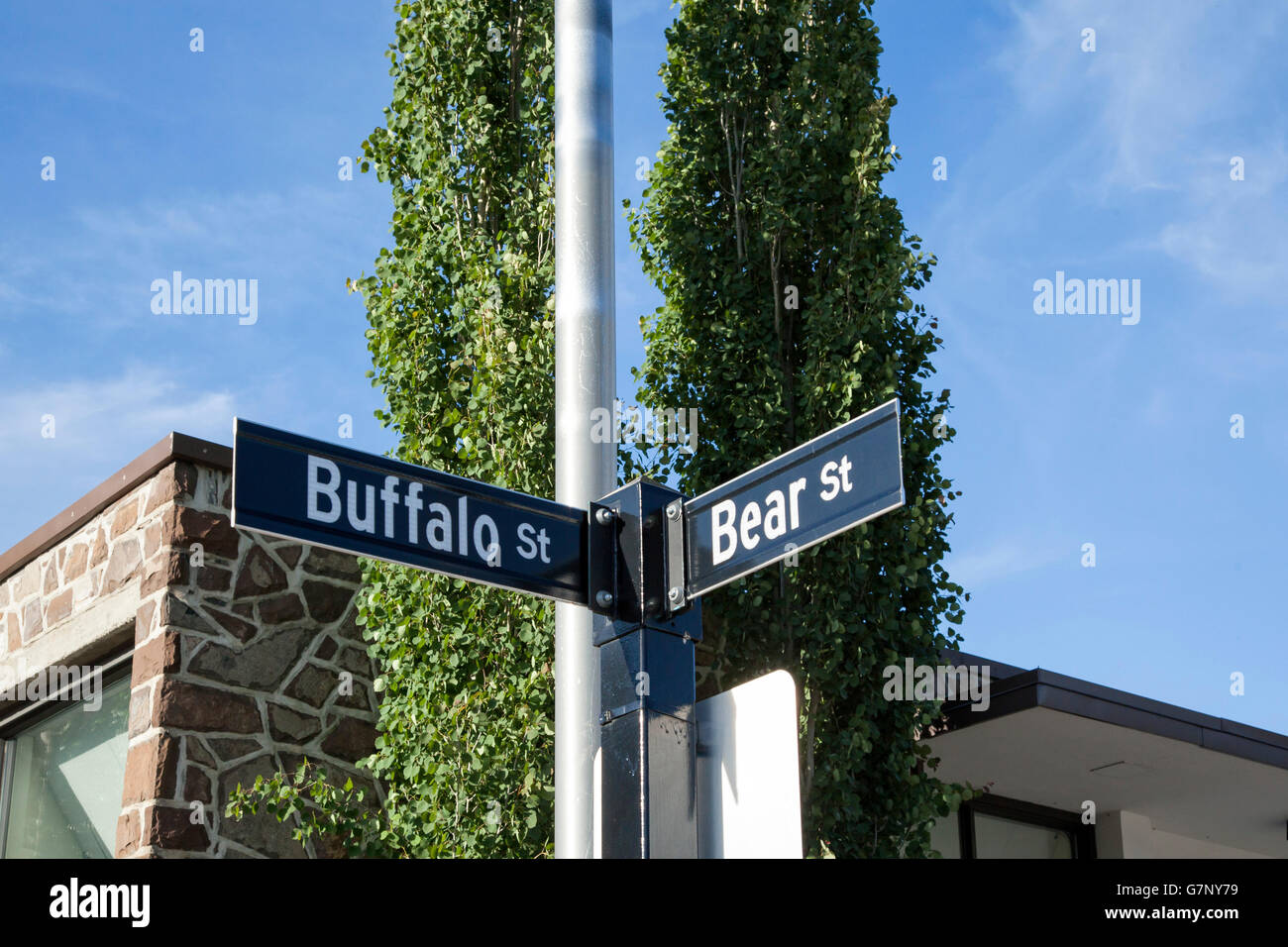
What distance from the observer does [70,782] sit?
28.5 ft

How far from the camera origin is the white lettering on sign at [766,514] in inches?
151

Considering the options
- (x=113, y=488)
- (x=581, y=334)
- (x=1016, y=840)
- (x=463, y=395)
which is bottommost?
(x=1016, y=840)

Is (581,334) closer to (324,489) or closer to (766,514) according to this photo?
(766,514)

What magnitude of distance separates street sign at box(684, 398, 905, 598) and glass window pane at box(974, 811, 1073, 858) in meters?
9.22

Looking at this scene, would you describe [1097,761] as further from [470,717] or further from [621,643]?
[621,643]

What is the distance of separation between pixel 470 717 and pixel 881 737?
8.23 feet

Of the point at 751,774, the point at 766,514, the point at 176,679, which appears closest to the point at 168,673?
the point at 176,679

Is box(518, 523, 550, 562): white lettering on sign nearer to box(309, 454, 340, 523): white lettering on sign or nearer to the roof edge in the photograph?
box(309, 454, 340, 523): white lettering on sign

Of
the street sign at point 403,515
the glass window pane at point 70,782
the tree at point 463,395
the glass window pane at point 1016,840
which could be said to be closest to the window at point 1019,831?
the glass window pane at point 1016,840

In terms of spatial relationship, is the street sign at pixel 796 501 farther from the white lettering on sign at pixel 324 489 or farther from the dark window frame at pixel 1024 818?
the dark window frame at pixel 1024 818

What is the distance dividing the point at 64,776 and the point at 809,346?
17.1 feet

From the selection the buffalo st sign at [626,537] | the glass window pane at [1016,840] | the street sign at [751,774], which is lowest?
the glass window pane at [1016,840]
